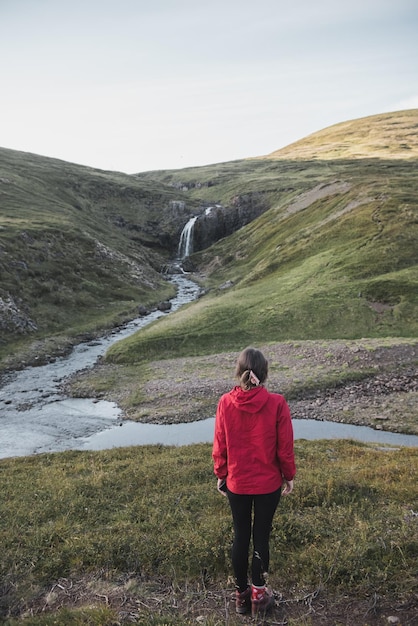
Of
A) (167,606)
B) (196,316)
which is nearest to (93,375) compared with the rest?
(196,316)

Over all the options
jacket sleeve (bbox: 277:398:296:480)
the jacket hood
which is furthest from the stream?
the jacket hood

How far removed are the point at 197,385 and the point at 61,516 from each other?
83.7 ft

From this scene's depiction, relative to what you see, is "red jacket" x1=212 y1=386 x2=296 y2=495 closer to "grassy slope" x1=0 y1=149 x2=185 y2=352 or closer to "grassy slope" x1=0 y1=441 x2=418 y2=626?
Result: "grassy slope" x1=0 y1=441 x2=418 y2=626

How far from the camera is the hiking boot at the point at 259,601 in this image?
343 inches

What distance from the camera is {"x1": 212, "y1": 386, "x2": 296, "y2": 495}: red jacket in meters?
8.27

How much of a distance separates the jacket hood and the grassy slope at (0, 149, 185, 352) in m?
52.0

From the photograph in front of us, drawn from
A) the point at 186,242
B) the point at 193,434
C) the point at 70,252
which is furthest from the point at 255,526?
the point at 186,242

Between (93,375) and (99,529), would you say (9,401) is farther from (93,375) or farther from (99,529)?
(99,529)

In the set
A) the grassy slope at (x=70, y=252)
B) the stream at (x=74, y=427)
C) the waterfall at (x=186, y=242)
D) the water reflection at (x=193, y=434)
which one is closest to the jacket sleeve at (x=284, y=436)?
the stream at (x=74, y=427)

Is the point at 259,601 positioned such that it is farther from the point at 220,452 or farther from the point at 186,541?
the point at 186,541

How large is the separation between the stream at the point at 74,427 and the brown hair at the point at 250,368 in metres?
23.0

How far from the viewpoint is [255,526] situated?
8.60 metres

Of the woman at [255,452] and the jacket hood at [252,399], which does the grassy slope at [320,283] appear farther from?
the jacket hood at [252,399]

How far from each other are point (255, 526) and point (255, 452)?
1.52m
